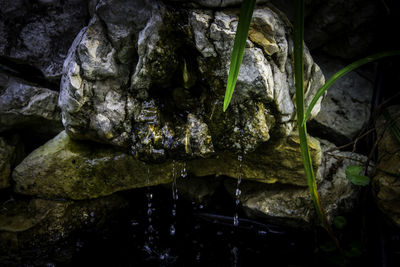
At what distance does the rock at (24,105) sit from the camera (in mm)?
2393

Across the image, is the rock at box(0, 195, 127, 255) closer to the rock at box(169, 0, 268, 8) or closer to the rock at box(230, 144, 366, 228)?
the rock at box(230, 144, 366, 228)

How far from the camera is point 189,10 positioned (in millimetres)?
1774

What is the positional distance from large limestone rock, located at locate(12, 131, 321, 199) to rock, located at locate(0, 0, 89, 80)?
0.87 m

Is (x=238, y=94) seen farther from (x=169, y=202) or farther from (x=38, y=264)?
(x=38, y=264)

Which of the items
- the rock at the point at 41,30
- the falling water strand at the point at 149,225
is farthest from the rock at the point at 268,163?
the rock at the point at 41,30

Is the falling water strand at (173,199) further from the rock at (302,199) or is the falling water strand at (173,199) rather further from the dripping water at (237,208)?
the rock at (302,199)

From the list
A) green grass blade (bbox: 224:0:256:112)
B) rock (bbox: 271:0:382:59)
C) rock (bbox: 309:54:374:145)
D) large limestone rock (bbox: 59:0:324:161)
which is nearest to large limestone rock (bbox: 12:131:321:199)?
large limestone rock (bbox: 59:0:324:161)

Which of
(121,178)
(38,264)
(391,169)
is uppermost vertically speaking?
(391,169)

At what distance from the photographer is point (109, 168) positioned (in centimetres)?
222

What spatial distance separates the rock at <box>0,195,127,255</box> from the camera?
2152 millimetres

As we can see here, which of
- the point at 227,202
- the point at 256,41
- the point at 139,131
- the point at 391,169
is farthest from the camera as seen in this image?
the point at 227,202

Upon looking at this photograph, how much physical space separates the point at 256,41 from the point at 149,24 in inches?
30.1

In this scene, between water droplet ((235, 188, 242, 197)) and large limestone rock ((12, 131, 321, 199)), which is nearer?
large limestone rock ((12, 131, 321, 199))

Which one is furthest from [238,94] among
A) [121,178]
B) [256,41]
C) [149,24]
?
[121,178]
